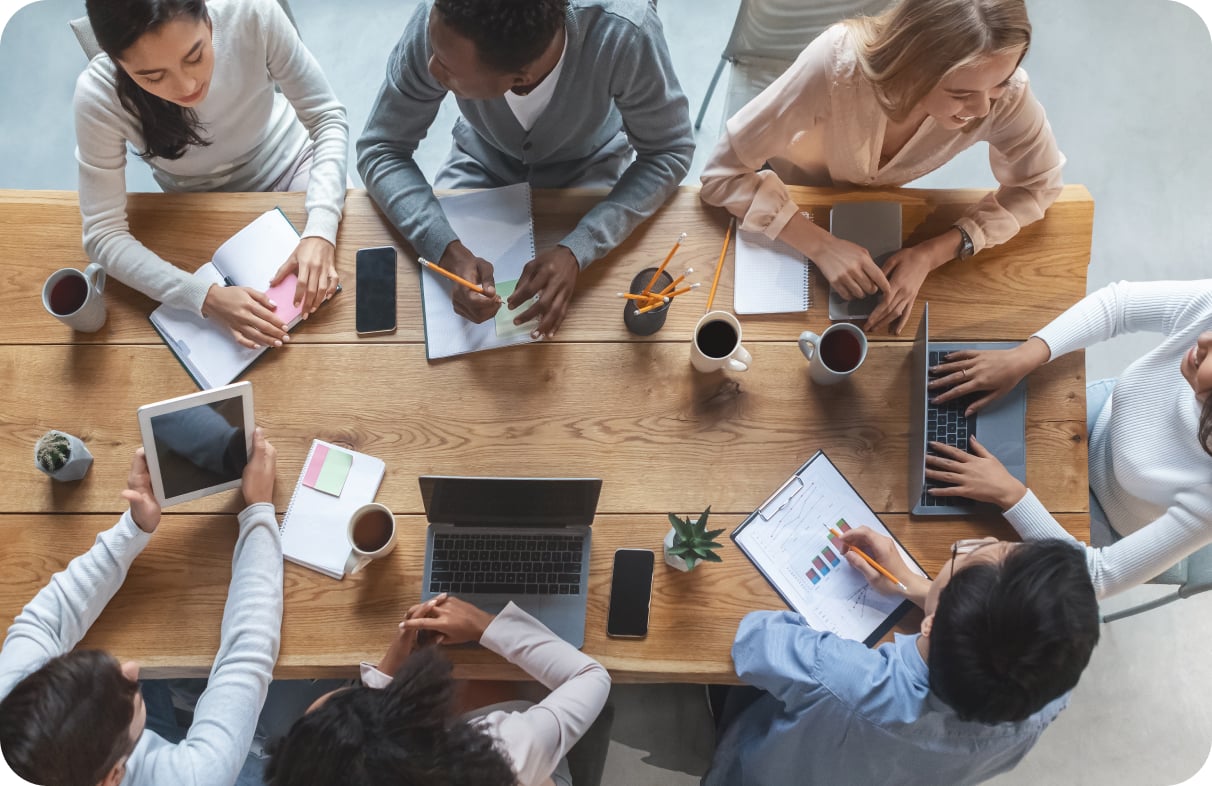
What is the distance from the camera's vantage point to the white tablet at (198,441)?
130 centimetres

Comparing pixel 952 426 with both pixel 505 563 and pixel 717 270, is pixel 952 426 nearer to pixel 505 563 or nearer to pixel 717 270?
pixel 717 270

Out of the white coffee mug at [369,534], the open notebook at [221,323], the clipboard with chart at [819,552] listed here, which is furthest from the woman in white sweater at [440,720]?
the open notebook at [221,323]

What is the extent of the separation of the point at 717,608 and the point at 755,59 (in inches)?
50.9

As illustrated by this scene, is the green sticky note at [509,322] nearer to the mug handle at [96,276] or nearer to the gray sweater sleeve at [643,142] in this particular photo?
the gray sweater sleeve at [643,142]

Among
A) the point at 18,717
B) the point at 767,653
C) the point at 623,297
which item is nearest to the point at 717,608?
the point at 767,653

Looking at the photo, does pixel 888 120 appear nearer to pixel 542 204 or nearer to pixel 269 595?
pixel 542 204

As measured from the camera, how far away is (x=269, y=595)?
1336 mm

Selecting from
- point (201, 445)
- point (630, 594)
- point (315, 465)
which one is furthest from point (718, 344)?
point (201, 445)

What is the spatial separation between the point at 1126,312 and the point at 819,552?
2.40 ft

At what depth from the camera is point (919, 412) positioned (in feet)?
4.75

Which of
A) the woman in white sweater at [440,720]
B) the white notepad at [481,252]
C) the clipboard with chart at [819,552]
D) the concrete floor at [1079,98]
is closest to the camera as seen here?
the woman in white sweater at [440,720]

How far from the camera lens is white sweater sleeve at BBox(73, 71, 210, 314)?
4.88ft

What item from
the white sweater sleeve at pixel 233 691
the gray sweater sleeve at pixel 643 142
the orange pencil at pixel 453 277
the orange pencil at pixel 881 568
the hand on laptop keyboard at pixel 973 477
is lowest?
the white sweater sleeve at pixel 233 691

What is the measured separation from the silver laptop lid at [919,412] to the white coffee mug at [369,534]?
2.96ft
